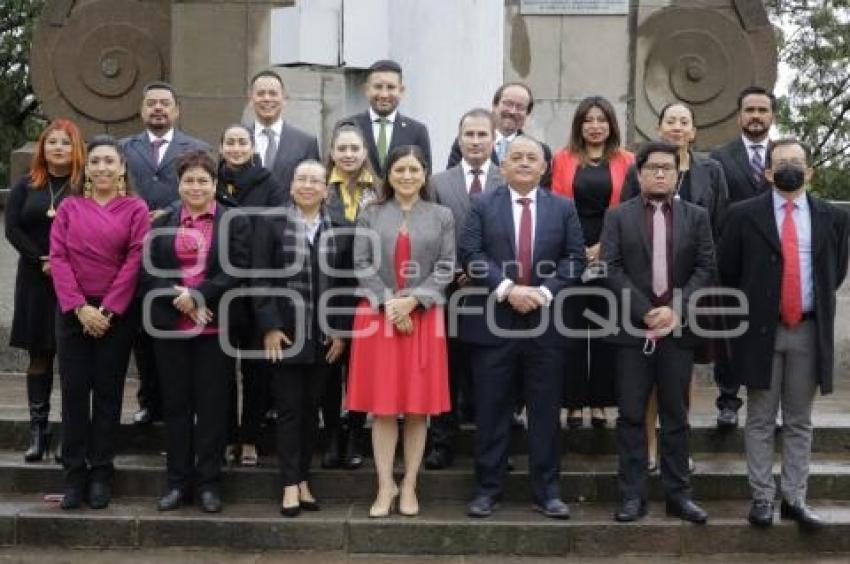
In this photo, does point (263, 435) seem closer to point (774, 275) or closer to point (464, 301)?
point (464, 301)

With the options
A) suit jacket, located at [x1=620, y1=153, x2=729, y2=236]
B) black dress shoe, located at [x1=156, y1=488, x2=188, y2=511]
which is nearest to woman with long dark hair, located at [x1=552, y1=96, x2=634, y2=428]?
suit jacket, located at [x1=620, y1=153, x2=729, y2=236]

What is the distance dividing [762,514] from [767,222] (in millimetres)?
1493

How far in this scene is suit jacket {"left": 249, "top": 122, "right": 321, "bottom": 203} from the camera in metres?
7.49

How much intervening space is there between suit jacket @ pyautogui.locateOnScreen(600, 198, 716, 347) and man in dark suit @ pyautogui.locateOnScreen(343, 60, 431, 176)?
1382mm

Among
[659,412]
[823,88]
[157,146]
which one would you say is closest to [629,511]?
[659,412]

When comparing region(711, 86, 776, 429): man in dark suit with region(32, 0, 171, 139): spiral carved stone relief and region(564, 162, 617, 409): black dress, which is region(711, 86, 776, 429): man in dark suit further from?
region(32, 0, 171, 139): spiral carved stone relief

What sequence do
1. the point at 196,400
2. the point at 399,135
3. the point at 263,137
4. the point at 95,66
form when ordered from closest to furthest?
the point at 196,400 → the point at 399,135 → the point at 263,137 → the point at 95,66

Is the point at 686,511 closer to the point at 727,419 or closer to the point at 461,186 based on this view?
the point at 727,419

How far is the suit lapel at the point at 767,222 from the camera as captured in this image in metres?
6.43

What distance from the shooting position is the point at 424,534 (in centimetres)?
652

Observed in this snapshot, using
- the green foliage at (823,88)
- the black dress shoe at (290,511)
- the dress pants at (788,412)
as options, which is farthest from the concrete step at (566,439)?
the green foliage at (823,88)

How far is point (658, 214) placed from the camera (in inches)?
260

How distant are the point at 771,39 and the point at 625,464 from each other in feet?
19.7

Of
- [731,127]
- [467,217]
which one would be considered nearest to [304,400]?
[467,217]
